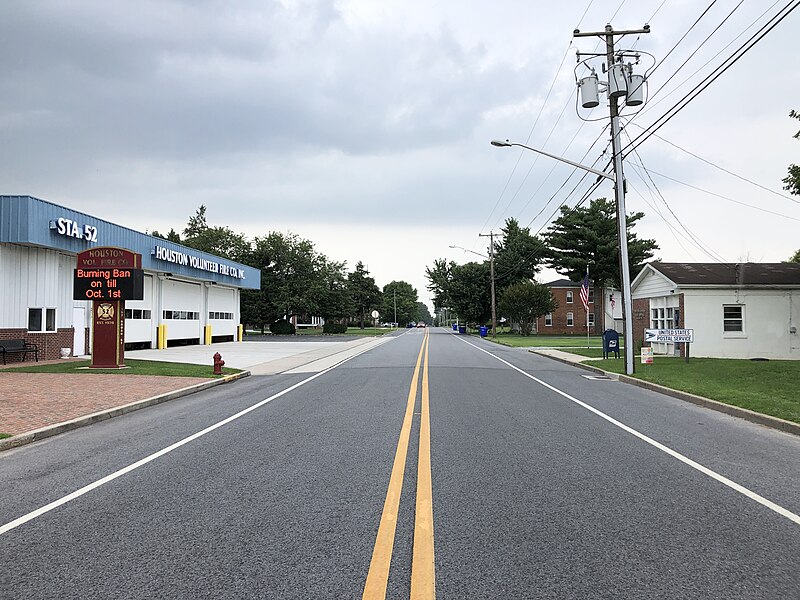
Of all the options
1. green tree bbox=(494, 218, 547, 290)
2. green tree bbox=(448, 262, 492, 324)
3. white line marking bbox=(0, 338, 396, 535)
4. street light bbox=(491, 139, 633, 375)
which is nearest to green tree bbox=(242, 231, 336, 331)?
green tree bbox=(448, 262, 492, 324)

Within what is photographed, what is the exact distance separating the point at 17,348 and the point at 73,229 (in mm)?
5571

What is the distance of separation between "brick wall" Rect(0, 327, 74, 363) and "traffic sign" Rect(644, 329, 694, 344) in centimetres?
2510

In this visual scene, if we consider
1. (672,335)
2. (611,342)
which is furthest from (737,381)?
(611,342)

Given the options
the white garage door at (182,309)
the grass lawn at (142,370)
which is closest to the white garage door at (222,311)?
the white garage door at (182,309)

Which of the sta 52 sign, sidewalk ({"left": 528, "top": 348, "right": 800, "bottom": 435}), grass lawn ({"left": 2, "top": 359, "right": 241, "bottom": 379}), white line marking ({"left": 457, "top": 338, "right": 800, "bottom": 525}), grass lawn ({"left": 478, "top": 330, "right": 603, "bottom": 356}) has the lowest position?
grass lawn ({"left": 478, "top": 330, "right": 603, "bottom": 356})

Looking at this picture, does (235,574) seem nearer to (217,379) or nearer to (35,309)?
(217,379)

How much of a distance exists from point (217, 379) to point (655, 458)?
13006 mm

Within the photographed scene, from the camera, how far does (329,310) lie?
78812mm

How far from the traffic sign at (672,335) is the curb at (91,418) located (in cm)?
1700

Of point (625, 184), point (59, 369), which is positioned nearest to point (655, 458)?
point (625, 184)

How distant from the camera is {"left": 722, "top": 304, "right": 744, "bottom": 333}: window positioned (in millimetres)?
26109

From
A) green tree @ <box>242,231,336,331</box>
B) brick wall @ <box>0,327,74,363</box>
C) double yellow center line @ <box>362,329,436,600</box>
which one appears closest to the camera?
double yellow center line @ <box>362,329,436,600</box>

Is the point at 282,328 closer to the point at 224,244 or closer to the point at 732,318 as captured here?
the point at 224,244

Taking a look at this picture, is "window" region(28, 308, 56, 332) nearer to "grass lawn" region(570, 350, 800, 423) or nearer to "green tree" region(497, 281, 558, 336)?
"grass lawn" region(570, 350, 800, 423)
